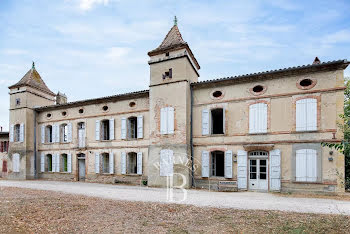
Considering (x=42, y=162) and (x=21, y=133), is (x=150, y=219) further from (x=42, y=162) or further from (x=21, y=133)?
(x=21, y=133)

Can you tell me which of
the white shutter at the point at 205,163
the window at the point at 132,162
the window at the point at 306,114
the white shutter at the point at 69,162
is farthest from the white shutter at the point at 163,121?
the white shutter at the point at 69,162

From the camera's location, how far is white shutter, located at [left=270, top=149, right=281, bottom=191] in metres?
10.8

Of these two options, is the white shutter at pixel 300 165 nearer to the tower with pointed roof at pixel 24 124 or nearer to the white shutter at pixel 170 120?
the white shutter at pixel 170 120

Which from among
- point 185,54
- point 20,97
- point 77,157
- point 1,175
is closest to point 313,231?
point 185,54

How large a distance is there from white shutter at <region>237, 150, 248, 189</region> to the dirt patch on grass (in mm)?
4615

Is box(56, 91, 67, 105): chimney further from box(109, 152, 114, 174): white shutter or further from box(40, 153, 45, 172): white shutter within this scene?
box(109, 152, 114, 174): white shutter

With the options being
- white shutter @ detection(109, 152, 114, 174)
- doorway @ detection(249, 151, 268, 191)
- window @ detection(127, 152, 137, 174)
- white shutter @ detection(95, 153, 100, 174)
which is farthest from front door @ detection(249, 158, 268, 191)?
white shutter @ detection(95, 153, 100, 174)

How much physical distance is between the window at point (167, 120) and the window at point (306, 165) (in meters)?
6.84

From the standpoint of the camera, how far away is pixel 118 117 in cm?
1534

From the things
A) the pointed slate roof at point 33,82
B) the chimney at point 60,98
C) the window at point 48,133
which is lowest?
the window at point 48,133

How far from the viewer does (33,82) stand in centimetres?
1891

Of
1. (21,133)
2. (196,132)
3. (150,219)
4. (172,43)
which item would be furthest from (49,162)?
(150,219)

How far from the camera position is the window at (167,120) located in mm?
12914

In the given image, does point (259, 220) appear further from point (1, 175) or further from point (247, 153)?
point (1, 175)
